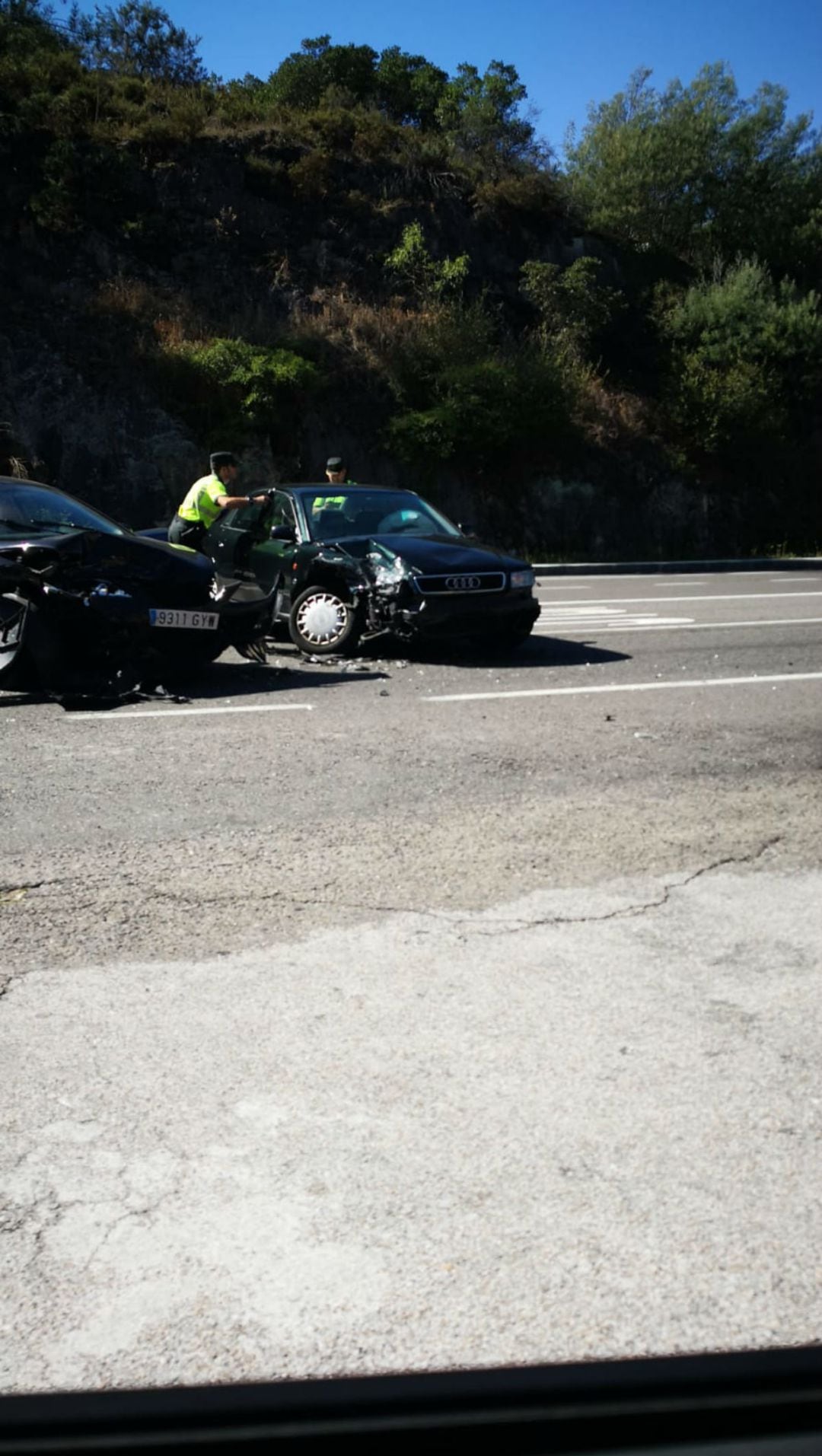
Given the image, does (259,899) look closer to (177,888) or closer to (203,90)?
(177,888)

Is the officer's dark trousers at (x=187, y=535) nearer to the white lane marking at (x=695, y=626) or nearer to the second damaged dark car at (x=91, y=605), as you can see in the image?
the second damaged dark car at (x=91, y=605)

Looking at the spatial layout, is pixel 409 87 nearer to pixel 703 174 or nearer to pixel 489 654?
pixel 703 174

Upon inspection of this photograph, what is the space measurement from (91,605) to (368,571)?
9.72 ft

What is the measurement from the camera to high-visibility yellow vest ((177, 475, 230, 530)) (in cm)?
1379

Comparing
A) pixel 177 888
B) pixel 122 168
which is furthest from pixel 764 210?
pixel 177 888

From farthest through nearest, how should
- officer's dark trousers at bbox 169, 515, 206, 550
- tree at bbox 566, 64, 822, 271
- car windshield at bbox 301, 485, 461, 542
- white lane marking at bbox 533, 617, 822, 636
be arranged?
tree at bbox 566, 64, 822, 271
white lane marking at bbox 533, 617, 822, 636
officer's dark trousers at bbox 169, 515, 206, 550
car windshield at bbox 301, 485, 461, 542

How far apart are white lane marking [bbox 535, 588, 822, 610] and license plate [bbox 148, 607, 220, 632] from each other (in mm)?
7734

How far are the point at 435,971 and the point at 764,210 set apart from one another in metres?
45.1

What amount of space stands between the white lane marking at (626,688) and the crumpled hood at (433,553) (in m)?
1.74

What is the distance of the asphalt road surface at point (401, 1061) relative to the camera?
2.44 metres

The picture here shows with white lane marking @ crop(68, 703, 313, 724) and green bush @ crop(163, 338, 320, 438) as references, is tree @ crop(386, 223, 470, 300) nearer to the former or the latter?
green bush @ crop(163, 338, 320, 438)

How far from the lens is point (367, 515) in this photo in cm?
1262

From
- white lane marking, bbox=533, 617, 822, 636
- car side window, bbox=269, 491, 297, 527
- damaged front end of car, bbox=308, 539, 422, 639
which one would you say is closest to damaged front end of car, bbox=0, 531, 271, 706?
damaged front end of car, bbox=308, 539, 422, 639

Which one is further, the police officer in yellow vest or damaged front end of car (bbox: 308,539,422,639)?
the police officer in yellow vest
